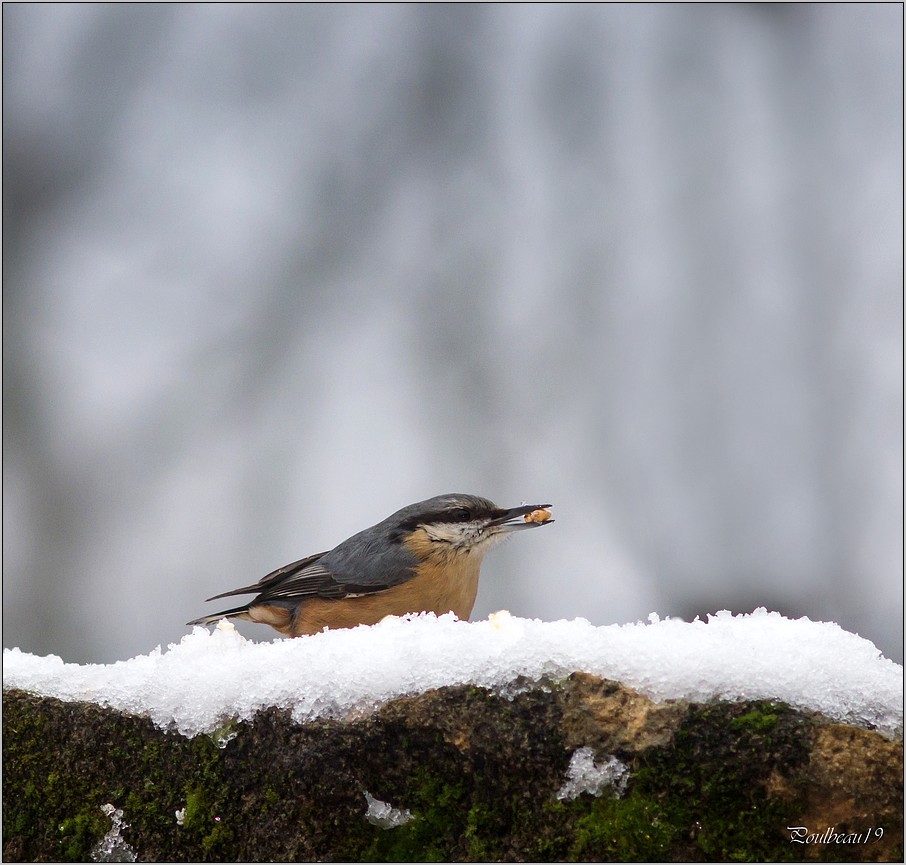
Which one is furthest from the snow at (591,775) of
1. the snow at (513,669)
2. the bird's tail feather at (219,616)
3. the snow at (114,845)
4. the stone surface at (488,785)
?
the bird's tail feather at (219,616)

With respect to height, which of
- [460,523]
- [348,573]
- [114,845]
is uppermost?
[460,523]

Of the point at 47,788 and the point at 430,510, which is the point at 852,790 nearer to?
the point at 47,788

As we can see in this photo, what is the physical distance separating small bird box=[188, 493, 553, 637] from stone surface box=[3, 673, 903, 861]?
1031 millimetres

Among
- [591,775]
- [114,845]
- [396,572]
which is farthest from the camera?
[396,572]

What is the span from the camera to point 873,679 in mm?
1269

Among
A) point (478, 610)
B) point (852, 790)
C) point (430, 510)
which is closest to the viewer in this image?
point (852, 790)

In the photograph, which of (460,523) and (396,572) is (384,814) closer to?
(396,572)

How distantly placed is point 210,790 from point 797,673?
0.99 meters

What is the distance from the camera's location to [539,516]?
247cm

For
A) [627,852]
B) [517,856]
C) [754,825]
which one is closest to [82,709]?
[517,856]

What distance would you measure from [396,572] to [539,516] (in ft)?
1.55

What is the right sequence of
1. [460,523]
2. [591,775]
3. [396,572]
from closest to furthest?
[591,775], [396,572], [460,523]

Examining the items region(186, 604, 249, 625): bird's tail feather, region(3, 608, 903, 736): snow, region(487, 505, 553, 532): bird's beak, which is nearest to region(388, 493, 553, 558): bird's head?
region(487, 505, 553, 532): bird's beak

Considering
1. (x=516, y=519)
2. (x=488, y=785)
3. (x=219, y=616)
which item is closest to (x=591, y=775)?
(x=488, y=785)
